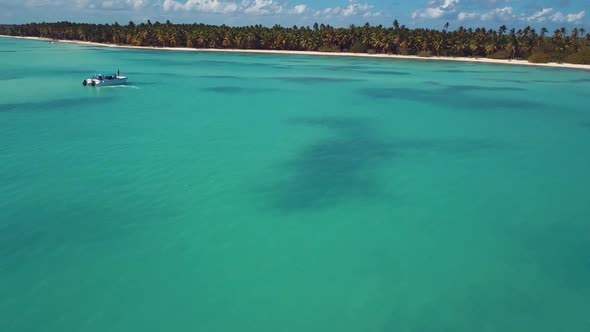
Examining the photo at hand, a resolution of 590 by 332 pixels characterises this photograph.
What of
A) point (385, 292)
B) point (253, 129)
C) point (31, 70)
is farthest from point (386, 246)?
point (31, 70)

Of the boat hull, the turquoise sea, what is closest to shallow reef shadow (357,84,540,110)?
the turquoise sea

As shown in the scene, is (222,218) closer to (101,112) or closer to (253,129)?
(253,129)

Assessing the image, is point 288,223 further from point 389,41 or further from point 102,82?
point 389,41

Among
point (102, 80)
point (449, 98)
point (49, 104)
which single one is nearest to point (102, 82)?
point (102, 80)

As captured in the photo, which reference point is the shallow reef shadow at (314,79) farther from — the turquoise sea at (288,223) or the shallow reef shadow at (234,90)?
the turquoise sea at (288,223)

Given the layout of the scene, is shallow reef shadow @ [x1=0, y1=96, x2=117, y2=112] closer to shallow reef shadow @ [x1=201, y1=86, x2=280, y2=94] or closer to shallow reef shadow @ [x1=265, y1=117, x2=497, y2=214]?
shallow reef shadow @ [x1=201, y1=86, x2=280, y2=94]

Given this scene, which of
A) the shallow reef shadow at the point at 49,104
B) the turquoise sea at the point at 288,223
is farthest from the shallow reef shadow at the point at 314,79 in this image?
the shallow reef shadow at the point at 49,104
